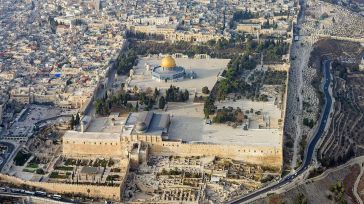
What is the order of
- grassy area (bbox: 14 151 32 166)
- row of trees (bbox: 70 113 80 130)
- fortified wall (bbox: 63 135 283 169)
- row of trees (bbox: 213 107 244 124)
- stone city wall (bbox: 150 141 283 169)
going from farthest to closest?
row of trees (bbox: 213 107 244 124) < row of trees (bbox: 70 113 80 130) < grassy area (bbox: 14 151 32 166) < fortified wall (bbox: 63 135 283 169) < stone city wall (bbox: 150 141 283 169)

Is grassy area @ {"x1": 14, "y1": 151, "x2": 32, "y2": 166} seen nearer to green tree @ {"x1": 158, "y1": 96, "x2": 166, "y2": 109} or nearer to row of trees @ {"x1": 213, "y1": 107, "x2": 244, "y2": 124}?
green tree @ {"x1": 158, "y1": 96, "x2": 166, "y2": 109}

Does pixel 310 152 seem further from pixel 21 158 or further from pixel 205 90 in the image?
pixel 21 158

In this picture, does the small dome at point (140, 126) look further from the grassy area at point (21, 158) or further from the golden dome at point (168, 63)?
the golden dome at point (168, 63)

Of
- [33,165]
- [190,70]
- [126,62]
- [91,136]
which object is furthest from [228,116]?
[126,62]

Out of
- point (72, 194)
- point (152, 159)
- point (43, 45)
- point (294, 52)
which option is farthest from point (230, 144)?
point (43, 45)

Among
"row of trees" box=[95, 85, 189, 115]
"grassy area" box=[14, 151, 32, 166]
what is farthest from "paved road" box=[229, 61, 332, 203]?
"grassy area" box=[14, 151, 32, 166]
